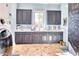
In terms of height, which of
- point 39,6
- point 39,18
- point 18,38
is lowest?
point 18,38

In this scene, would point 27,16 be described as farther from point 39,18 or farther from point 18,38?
point 18,38

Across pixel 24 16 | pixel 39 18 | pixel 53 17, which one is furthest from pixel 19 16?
pixel 53 17

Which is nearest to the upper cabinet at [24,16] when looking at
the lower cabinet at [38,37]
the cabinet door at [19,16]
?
the cabinet door at [19,16]

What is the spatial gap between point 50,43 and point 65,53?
0.17 metres

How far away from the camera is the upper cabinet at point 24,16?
1600 mm

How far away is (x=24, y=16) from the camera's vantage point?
1.61 m

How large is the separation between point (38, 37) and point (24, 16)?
23cm

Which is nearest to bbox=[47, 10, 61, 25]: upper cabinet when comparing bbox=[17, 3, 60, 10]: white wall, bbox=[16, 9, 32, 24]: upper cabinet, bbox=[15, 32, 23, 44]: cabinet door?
bbox=[17, 3, 60, 10]: white wall

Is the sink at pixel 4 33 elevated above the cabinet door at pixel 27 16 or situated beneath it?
situated beneath

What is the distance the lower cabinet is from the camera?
1611mm

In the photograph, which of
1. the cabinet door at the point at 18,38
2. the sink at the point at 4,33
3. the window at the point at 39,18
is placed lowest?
the cabinet door at the point at 18,38

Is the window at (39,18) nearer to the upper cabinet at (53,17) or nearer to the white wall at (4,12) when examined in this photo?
the upper cabinet at (53,17)

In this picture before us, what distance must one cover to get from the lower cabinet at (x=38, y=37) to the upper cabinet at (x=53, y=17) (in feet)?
0.33

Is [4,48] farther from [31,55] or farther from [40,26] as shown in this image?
[40,26]
